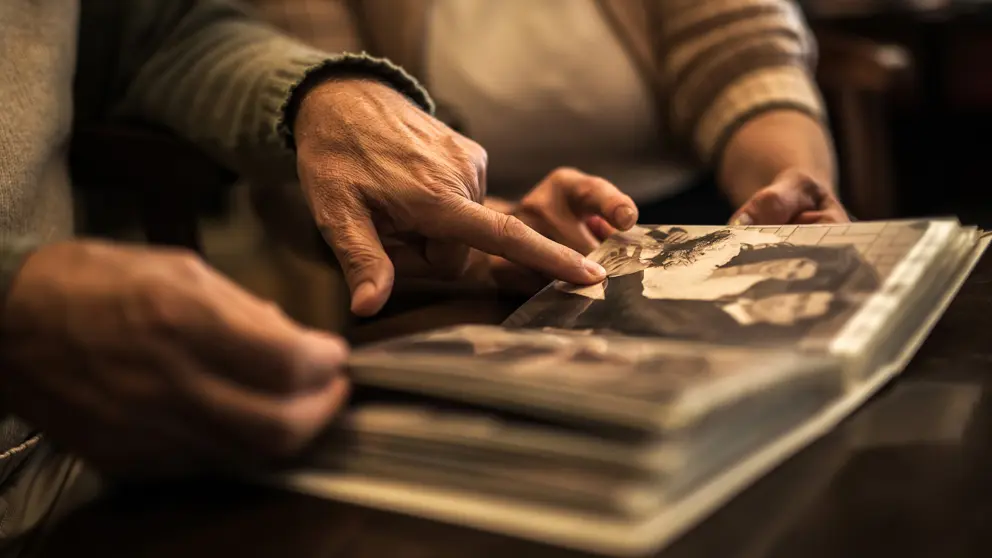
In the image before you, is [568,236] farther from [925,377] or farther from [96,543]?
[96,543]

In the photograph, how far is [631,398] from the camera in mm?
306

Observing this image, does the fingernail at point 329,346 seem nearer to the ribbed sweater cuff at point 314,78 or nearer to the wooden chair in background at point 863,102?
the ribbed sweater cuff at point 314,78

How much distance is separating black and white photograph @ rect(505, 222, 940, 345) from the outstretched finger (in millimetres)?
12

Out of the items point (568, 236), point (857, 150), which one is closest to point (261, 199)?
point (568, 236)

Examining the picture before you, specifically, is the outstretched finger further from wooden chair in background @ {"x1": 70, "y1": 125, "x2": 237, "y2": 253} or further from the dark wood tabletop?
wooden chair in background @ {"x1": 70, "y1": 125, "x2": 237, "y2": 253}

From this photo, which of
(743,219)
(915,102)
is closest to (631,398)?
(743,219)

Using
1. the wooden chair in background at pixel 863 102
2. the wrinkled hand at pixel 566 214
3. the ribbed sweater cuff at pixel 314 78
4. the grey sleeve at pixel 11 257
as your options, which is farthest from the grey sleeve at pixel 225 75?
the wooden chair in background at pixel 863 102

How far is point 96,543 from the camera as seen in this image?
0.34 meters

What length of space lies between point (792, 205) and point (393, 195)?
35cm

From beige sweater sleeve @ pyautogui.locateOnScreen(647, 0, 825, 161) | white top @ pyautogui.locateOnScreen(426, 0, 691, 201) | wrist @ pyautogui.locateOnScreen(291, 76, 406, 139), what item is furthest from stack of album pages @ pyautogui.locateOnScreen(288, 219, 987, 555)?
white top @ pyautogui.locateOnScreen(426, 0, 691, 201)

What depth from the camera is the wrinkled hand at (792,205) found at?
723 mm

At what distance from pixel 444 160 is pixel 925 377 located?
0.36m

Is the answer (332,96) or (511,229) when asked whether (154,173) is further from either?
(511,229)

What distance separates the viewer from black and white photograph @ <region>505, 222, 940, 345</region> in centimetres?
44
